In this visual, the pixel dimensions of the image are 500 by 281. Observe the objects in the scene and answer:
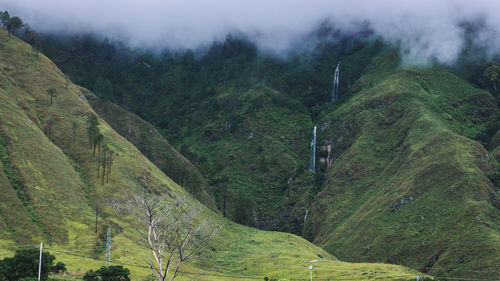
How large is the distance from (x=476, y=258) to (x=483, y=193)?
A: 132ft

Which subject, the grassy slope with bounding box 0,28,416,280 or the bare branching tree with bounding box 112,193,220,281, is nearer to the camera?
the bare branching tree with bounding box 112,193,220,281

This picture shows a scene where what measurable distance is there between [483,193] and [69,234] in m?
148

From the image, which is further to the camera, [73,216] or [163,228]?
[73,216]

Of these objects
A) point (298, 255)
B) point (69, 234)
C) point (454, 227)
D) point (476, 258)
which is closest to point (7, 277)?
point (69, 234)

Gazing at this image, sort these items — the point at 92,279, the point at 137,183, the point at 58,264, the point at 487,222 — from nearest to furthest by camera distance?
the point at 92,279, the point at 58,264, the point at 487,222, the point at 137,183

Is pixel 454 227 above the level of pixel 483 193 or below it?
below

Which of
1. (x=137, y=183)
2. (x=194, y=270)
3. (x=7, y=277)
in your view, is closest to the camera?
(x=7, y=277)

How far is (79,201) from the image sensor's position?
170 metres

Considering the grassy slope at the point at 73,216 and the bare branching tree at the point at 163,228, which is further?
the grassy slope at the point at 73,216

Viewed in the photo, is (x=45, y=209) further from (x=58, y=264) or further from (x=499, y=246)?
(x=499, y=246)

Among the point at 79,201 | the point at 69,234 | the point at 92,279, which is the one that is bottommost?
the point at 92,279

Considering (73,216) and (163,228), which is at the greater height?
(73,216)

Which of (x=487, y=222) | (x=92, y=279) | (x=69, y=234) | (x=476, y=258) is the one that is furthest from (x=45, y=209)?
(x=487, y=222)

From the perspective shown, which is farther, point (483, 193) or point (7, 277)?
point (483, 193)
